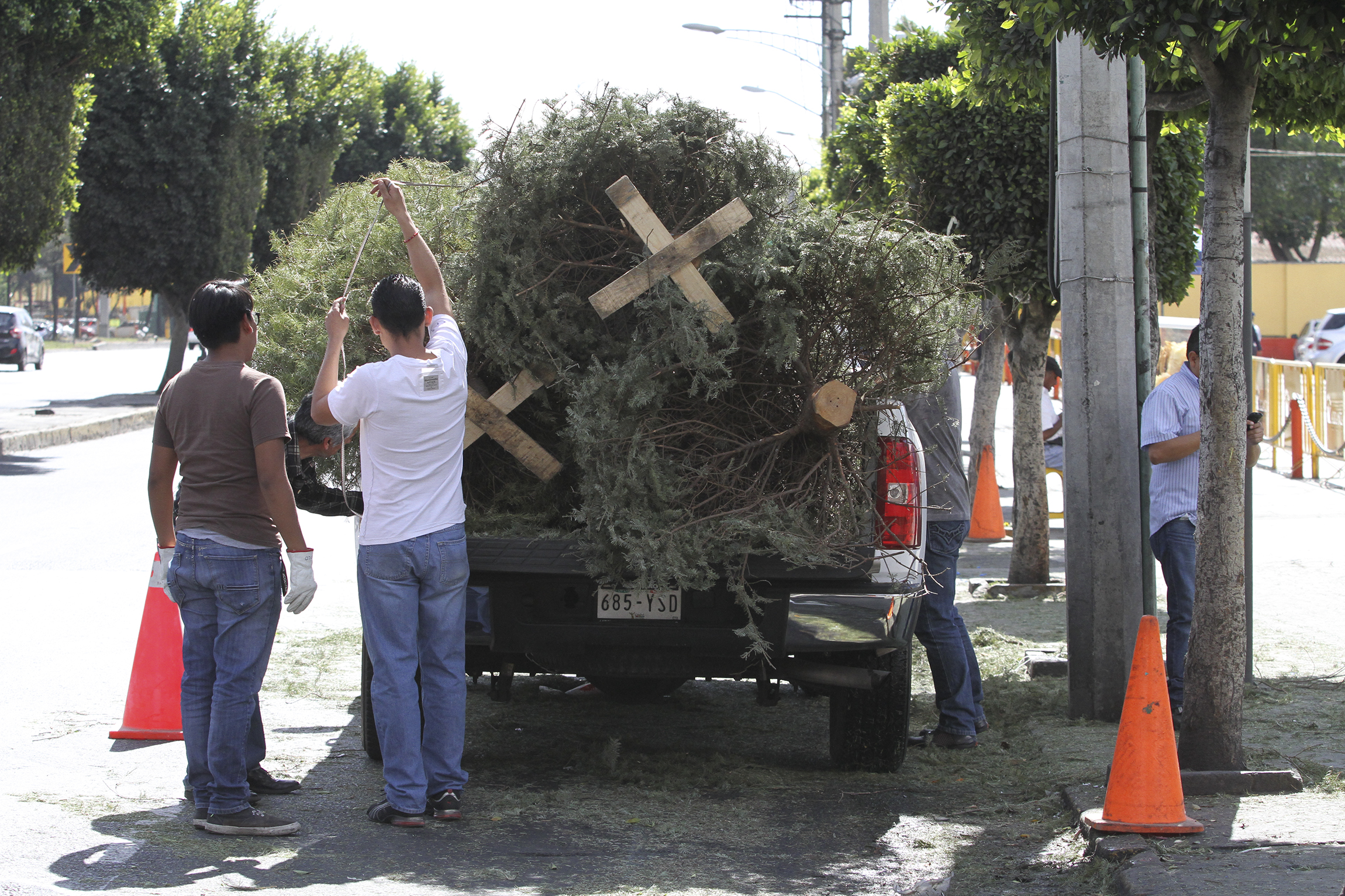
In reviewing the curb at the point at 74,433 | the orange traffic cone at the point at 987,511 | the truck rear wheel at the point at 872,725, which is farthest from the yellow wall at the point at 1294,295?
the truck rear wheel at the point at 872,725

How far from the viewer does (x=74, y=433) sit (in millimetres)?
20359

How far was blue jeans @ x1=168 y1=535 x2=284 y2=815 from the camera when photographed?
4395 mm

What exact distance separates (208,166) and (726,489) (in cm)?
2643

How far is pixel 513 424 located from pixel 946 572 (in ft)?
6.36

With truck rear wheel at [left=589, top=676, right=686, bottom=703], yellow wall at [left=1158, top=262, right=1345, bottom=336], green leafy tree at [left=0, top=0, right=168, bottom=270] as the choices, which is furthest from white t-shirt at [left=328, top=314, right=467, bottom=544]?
yellow wall at [left=1158, top=262, right=1345, bottom=336]

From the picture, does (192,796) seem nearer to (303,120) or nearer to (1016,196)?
(1016,196)

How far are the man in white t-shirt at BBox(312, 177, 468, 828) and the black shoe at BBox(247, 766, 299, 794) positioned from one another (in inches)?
19.0

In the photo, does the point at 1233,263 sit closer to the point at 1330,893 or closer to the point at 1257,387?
the point at 1330,893

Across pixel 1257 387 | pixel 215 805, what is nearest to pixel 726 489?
pixel 215 805

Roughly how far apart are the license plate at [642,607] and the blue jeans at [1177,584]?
7.36 ft

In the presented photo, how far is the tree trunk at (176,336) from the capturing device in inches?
1154

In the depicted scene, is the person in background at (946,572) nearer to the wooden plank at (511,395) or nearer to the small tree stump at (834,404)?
the small tree stump at (834,404)

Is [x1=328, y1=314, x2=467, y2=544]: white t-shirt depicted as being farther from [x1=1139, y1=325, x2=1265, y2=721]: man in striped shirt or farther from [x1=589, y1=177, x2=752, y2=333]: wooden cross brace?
[x1=1139, y1=325, x2=1265, y2=721]: man in striped shirt

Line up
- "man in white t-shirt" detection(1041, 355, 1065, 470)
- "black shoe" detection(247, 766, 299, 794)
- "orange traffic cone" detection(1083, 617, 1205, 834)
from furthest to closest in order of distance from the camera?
"man in white t-shirt" detection(1041, 355, 1065, 470) < "black shoe" detection(247, 766, 299, 794) < "orange traffic cone" detection(1083, 617, 1205, 834)
